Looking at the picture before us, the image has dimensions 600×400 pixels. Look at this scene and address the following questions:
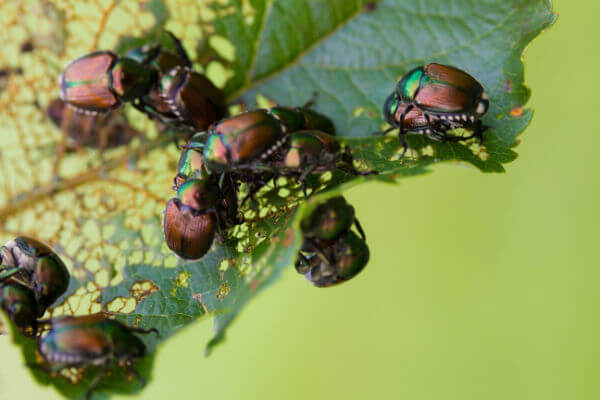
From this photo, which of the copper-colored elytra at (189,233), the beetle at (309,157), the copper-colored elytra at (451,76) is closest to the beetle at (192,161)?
the copper-colored elytra at (189,233)

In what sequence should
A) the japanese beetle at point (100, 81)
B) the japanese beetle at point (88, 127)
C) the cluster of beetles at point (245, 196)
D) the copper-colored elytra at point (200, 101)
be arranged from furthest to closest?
the japanese beetle at point (88, 127) < the japanese beetle at point (100, 81) < the copper-colored elytra at point (200, 101) < the cluster of beetles at point (245, 196)

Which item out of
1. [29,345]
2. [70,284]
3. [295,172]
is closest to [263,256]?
[295,172]

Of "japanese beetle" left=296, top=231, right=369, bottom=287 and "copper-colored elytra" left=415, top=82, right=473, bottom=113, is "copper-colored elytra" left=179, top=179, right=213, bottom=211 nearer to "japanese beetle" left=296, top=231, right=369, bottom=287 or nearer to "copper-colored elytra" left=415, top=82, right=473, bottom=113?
"japanese beetle" left=296, top=231, right=369, bottom=287

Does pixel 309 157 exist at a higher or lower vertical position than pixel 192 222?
→ higher

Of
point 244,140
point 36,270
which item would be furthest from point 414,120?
point 36,270

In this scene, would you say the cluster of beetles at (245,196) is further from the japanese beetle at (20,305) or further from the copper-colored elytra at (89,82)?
the copper-colored elytra at (89,82)

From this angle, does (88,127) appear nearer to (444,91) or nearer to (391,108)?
(391,108)

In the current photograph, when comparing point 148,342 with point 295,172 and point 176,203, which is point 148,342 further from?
point 295,172
